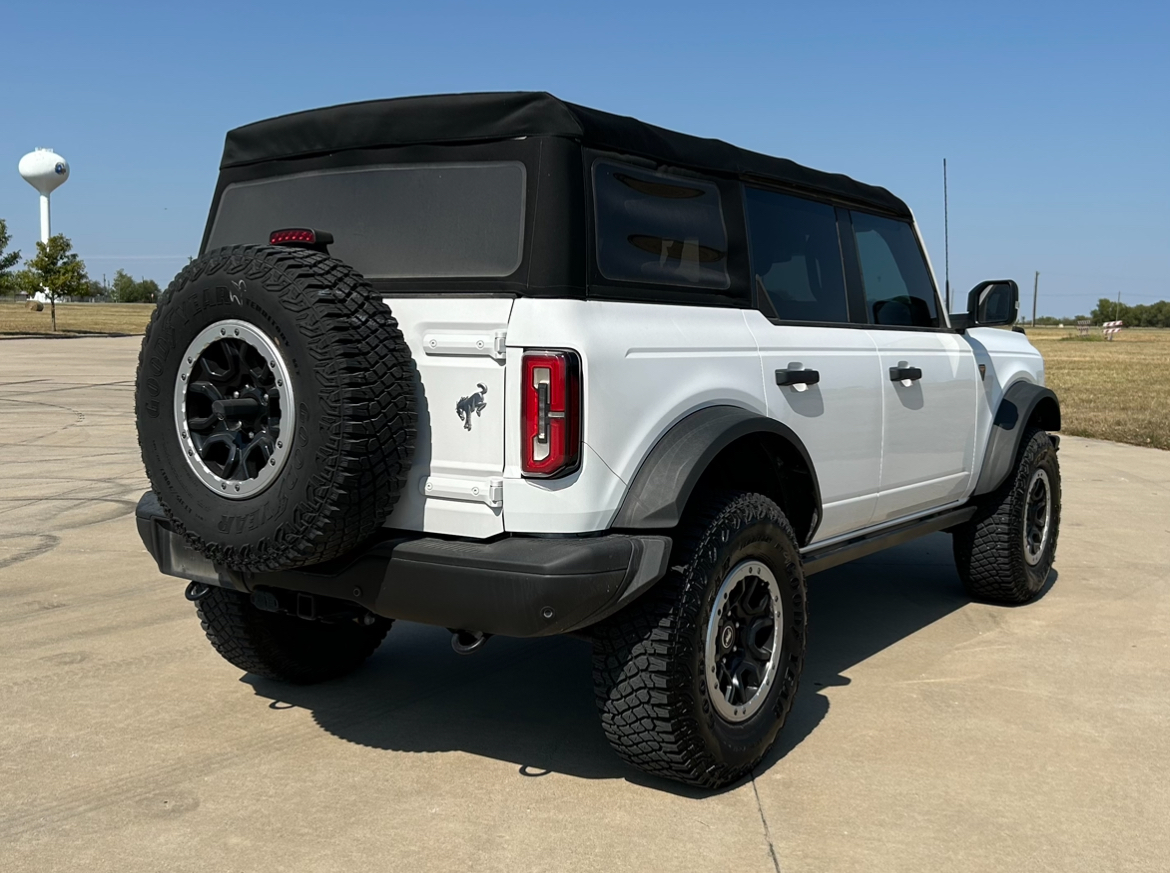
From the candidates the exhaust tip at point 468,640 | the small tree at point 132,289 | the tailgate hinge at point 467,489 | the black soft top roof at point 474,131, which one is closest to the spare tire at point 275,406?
the tailgate hinge at point 467,489

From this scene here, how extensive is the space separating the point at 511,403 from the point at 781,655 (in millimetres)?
1373

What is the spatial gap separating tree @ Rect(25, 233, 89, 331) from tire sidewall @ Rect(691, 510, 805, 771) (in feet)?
161

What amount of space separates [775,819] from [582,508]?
112cm

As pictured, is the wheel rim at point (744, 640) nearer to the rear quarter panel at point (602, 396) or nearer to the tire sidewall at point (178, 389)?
the rear quarter panel at point (602, 396)

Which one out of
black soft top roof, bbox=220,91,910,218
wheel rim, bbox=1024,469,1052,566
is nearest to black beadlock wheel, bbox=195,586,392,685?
black soft top roof, bbox=220,91,910,218

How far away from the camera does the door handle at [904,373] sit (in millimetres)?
4891

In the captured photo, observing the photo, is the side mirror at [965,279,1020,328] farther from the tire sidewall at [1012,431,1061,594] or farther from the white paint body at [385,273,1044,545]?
the white paint body at [385,273,1044,545]

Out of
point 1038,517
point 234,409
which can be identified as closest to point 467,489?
point 234,409

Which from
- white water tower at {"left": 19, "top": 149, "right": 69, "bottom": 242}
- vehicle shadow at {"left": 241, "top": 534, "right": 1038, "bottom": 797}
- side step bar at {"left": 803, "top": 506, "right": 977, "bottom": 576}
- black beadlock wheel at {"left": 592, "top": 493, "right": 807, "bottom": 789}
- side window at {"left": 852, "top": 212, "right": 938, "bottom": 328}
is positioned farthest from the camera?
white water tower at {"left": 19, "top": 149, "right": 69, "bottom": 242}

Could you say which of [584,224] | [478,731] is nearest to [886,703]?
[478,731]

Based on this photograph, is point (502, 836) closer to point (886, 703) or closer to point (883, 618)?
point (886, 703)

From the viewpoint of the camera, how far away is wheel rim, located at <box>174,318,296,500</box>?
3.29m

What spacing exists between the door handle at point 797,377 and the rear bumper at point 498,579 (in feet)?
3.24

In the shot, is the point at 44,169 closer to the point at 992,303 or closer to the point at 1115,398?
the point at 1115,398
